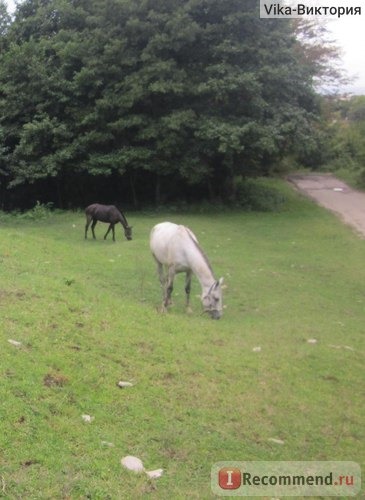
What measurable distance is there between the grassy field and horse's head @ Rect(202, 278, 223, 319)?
24 centimetres

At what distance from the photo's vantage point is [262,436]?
5832 millimetres

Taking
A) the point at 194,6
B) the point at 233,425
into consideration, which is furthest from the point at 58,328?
the point at 194,6

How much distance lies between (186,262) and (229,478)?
5944mm

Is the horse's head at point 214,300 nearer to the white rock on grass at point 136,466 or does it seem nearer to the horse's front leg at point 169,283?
the horse's front leg at point 169,283

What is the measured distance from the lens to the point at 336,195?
31.5m

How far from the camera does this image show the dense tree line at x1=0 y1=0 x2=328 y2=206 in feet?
78.1

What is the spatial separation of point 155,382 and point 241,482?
6.43 ft

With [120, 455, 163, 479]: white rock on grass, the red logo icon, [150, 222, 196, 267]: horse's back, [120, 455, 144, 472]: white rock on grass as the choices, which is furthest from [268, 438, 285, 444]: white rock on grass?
[150, 222, 196, 267]: horse's back

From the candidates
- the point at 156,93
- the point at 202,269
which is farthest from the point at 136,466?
the point at 156,93

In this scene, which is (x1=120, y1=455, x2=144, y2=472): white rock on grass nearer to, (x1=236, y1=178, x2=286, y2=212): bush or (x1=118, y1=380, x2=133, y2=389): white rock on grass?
(x1=118, y1=380, x2=133, y2=389): white rock on grass

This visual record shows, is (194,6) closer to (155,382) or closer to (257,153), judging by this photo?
(257,153)

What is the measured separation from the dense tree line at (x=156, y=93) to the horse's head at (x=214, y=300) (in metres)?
13.5

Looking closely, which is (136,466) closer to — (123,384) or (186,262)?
(123,384)

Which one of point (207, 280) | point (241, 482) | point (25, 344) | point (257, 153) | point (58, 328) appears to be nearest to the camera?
point (241, 482)
